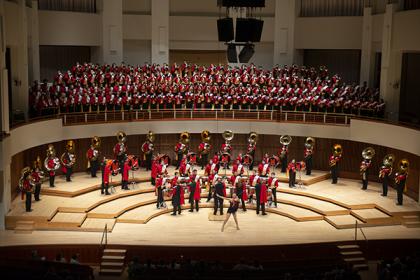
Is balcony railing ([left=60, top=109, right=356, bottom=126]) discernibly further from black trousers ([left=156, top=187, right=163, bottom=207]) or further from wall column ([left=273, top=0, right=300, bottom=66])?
black trousers ([left=156, top=187, right=163, bottom=207])

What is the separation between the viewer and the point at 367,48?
25031 mm

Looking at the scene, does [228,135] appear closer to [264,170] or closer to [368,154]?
[264,170]

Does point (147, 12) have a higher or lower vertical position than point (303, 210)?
higher

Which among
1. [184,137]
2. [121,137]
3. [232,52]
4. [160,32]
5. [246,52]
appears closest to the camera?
[246,52]

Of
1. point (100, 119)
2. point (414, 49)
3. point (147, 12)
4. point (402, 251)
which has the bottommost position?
point (402, 251)

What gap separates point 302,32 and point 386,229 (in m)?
11.8

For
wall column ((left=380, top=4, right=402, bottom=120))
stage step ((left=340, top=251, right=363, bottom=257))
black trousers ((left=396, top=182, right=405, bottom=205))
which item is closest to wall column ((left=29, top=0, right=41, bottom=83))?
wall column ((left=380, top=4, right=402, bottom=120))

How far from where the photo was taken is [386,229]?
18.2m

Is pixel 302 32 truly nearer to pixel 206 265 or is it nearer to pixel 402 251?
pixel 402 251

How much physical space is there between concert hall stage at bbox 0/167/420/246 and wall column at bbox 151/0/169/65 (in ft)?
24.9

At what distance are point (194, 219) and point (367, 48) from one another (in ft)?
35.8

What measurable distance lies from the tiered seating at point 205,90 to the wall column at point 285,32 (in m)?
2.46

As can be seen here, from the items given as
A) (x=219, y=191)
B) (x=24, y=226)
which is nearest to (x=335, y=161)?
(x=219, y=191)

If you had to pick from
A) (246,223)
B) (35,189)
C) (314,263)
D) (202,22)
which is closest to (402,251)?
(314,263)
